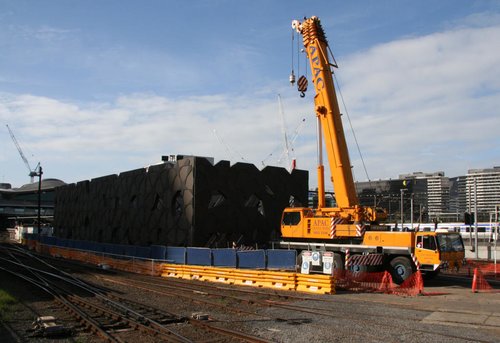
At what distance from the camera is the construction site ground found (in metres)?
11.4

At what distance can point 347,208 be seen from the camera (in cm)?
2355

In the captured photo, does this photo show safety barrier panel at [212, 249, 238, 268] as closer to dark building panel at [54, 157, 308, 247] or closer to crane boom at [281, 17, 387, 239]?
crane boom at [281, 17, 387, 239]

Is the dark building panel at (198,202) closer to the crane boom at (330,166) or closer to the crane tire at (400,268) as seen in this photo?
the crane boom at (330,166)

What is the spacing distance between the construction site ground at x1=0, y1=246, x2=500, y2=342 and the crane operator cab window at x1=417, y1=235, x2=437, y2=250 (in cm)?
181

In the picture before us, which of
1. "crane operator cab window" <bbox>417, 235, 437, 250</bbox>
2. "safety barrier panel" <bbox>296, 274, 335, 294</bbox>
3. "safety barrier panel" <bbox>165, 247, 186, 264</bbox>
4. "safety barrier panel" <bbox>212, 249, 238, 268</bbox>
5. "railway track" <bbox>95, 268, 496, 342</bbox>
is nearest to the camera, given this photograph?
"railway track" <bbox>95, 268, 496, 342</bbox>

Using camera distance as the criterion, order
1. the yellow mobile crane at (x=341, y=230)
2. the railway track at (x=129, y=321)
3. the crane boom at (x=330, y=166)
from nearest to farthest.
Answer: the railway track at (x=129, y=321), the yellow mobile crane at (x=341, y=230), the crane boom at (x=330, y=166)

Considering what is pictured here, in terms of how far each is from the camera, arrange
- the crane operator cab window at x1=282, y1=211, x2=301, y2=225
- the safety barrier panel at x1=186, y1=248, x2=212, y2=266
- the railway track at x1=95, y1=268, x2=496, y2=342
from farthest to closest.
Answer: the safety barrier panel at x1=186, y1=248, x2=212, y2=266, the crane operator cab window at x1=282, y1=211, x2=301, y2=225, the railway track at x1=95, y1=268, x2=496, y2=342

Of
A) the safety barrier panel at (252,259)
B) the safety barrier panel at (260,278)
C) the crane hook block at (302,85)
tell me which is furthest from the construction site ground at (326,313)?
the crane hook block at (302,85)

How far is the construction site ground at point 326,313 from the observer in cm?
1145

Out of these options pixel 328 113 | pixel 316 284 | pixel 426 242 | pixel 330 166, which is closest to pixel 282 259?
pixel 316 284

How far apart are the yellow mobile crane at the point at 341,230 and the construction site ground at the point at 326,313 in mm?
1631

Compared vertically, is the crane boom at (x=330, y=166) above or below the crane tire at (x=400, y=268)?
above

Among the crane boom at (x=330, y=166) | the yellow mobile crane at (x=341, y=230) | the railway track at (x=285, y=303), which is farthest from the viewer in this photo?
the crane boom at (x=330, y=166)

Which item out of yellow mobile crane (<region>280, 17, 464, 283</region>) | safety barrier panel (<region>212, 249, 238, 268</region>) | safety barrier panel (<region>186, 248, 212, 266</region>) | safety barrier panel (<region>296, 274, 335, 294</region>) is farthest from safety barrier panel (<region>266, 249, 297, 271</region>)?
safety barrier panel (<region>186, 248, 212, 266</region>)
